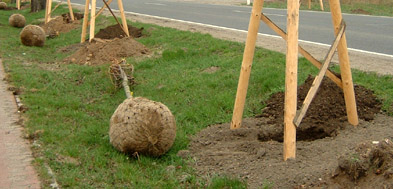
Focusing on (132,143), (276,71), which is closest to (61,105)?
(132,143)

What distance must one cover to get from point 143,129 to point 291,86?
1.66 m

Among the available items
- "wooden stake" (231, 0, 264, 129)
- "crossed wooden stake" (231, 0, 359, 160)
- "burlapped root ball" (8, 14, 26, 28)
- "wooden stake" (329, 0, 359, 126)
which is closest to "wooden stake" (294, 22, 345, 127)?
"crossed wooden stake" (231, 0, 359, 160)

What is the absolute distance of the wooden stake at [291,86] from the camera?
16.0ft

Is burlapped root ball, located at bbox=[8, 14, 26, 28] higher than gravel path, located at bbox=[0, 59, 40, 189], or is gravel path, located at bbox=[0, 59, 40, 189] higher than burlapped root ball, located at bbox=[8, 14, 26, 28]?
burlapped root ball, located at bbox=[8, 14, 26, 28]

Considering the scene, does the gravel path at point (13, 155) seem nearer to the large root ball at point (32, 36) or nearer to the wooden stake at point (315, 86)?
the wooden stake at point (315, 86)

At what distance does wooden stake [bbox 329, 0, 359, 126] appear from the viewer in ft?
18.2

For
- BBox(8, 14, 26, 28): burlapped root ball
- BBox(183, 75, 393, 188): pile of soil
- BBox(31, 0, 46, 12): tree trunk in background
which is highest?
BBox(31, 0, 46, 12): tree trunk in background

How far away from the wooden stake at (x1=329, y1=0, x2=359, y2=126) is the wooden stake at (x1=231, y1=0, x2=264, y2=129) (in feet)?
2.65

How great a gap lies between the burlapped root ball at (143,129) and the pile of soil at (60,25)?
1093 cm

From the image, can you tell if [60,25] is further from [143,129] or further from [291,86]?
[291,86]

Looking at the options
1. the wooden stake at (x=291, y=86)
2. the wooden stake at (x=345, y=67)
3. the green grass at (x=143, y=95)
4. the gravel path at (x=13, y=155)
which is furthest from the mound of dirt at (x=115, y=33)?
the wooden stake at (x=291, y=86)

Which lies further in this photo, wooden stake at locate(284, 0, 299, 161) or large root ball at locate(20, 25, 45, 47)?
large root ball at locate(20, 25, 45, 47)

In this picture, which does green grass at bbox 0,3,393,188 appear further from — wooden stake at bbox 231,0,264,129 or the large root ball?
the large root ball

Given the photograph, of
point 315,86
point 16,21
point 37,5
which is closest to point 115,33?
point 16,21
